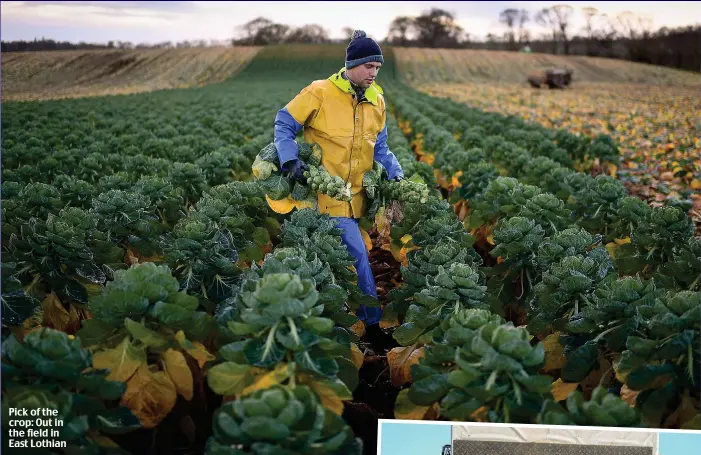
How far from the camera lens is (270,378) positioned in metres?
2.38

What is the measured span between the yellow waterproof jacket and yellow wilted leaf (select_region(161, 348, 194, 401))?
1.43 meters

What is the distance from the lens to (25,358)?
90.4 inches

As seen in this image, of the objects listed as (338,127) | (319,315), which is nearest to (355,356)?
(319,315)

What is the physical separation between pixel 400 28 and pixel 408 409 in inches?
90.5

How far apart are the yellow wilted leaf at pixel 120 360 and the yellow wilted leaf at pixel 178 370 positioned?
0.34 ft

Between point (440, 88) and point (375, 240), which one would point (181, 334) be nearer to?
point (375, 240)

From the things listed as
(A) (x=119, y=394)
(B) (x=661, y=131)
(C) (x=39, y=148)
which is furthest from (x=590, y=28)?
(B) (x=661, y=131)

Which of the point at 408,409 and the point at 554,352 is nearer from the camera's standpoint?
the point at 408,409

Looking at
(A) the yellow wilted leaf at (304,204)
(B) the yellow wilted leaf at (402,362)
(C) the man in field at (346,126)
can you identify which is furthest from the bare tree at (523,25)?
(B) the yellow wilted leaf at (402,362)

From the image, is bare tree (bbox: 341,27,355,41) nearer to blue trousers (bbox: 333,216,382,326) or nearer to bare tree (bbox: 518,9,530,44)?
bare tree (bbox: 518,9,530,44)

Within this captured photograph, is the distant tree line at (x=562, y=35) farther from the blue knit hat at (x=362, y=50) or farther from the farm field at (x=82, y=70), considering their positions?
the farm field at (x=82, y=70)

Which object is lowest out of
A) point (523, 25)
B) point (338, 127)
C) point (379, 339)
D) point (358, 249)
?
point (379, 339)

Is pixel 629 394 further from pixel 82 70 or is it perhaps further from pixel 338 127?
pixel 82 70

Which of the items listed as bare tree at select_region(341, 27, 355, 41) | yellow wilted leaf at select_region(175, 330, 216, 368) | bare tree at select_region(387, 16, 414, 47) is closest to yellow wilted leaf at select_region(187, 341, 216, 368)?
yellow wilted leaf at select_region(175, 330, 216, 368)
